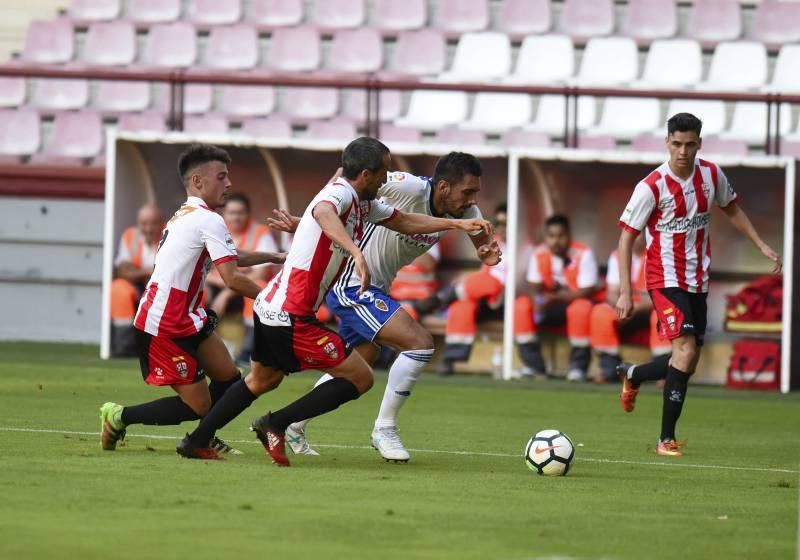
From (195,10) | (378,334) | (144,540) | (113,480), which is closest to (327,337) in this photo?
(378,334)

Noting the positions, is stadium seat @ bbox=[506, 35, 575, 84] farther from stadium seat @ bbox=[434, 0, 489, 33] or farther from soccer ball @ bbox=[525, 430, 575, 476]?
soccer ball @ bbox=[525, 430, 575, 476]

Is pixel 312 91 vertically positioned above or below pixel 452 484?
above

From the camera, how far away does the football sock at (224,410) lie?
25.9 feet

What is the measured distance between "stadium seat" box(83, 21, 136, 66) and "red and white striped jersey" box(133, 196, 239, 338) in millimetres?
11813

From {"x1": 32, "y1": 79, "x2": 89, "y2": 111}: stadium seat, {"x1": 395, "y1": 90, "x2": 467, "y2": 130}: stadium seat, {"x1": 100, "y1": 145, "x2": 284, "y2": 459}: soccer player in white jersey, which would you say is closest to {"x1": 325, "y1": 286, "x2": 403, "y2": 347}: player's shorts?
→ {"x1": 100, "y1": 145, "x2": 284, "y2": 459}: soccer player in white jersey

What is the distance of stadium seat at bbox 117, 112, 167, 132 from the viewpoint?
60.6 ft

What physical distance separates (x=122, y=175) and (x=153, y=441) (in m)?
7.69

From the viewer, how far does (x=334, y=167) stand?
16.6 meters

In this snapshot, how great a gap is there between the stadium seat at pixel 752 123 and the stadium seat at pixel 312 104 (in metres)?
4.37

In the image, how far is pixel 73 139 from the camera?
18.8m

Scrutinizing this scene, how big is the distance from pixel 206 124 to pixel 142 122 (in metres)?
0.72

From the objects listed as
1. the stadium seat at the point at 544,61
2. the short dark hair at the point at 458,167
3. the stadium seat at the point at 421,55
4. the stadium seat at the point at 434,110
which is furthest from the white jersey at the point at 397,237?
the stadium seat at the point at 421,55

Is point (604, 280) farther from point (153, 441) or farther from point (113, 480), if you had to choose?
point (113, 480)

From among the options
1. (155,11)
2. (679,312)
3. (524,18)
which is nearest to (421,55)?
(524,18)
